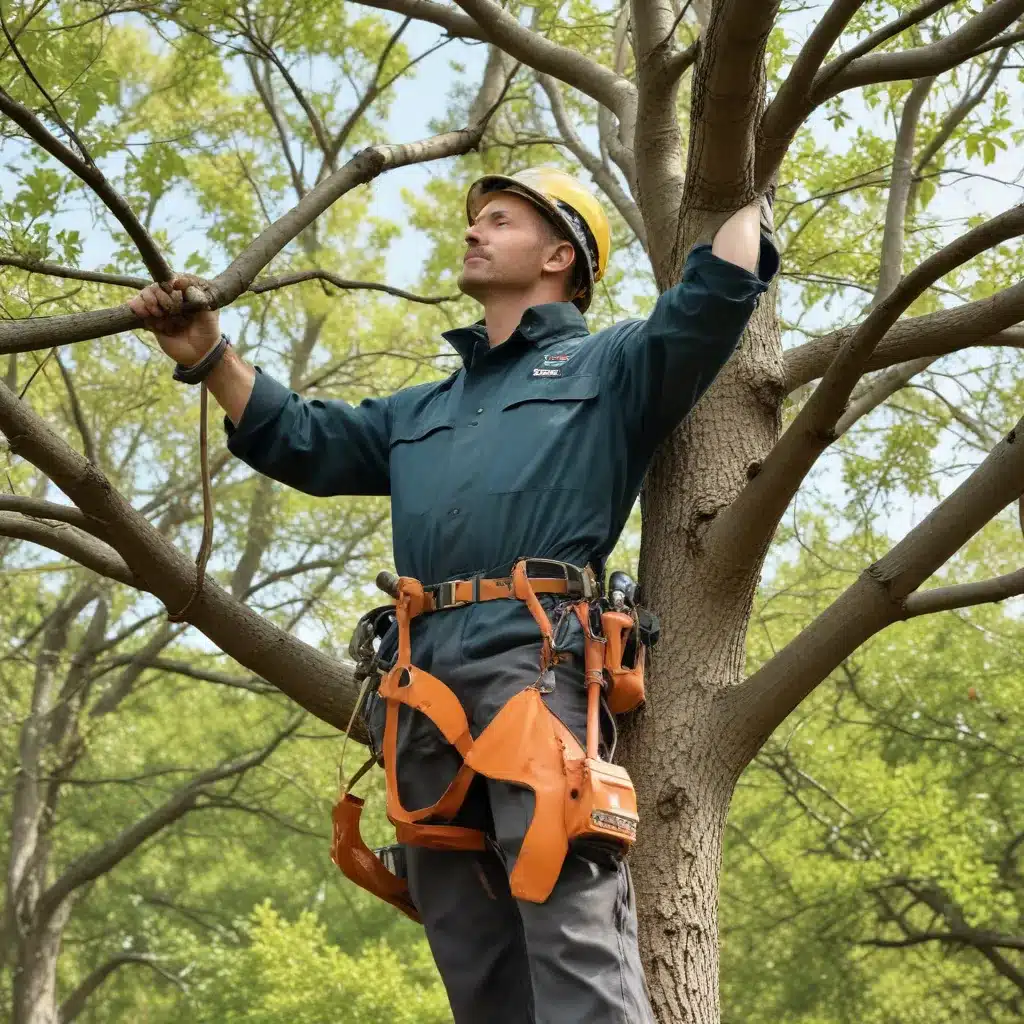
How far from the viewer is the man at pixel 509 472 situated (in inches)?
98.6

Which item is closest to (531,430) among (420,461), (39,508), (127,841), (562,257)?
(420,461)

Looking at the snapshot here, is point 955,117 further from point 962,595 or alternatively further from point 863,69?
point 962,595

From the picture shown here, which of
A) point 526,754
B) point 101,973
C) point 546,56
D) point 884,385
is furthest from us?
point 101,973

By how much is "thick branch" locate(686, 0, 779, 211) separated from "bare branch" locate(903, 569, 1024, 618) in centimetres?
102

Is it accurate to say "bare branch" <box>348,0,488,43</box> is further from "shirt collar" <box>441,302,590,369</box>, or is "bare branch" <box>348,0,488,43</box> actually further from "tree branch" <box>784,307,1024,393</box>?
"shirt collar" <box>441,302,590,369</box>

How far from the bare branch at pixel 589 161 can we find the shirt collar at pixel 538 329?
2.88 metres

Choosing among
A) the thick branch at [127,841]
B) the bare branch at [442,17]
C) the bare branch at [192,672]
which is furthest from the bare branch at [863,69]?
the thick branch at [127,841]

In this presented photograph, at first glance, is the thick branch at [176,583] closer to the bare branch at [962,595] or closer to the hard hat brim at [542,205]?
the hard hat brim at [542,205]

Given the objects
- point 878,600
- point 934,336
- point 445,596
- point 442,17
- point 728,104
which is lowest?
point 445,596

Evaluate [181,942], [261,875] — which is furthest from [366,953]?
[261,875]

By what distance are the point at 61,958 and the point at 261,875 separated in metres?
3.08

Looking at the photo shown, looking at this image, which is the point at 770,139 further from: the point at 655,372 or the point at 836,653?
the point at 836,653

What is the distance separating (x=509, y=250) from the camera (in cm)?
333

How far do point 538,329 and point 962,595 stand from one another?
1.17m
